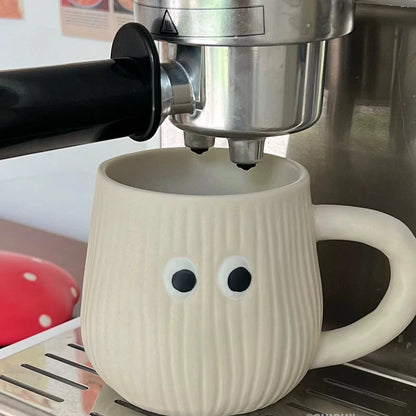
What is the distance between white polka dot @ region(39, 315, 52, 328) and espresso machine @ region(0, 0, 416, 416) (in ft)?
0.38

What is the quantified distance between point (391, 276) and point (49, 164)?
482mm

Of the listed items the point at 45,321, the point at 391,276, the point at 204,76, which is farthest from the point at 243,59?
the point at 45,321

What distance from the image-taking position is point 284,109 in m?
0.32

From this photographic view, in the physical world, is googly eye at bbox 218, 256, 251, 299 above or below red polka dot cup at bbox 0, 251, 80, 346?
above

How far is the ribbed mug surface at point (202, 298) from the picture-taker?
32 centimetres

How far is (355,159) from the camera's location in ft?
1.46

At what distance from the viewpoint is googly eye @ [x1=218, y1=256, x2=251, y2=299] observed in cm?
32

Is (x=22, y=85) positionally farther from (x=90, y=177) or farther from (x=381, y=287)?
(x=90, y=177)

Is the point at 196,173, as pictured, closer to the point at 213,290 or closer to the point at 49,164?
the point at 213,290

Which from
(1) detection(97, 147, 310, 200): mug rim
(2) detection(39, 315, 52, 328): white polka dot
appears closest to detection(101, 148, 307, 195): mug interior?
(1) detection(97, 147, 310, 200): mug rim

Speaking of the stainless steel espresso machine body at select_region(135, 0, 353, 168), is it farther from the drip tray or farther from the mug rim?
the drip tray

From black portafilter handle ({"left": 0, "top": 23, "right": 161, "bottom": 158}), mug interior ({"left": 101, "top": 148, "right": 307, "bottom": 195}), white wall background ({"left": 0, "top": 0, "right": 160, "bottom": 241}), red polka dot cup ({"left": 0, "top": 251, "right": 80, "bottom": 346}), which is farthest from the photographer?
white wall background ({"left": 0, "top": 0, "right": 160, "bottom": 241})

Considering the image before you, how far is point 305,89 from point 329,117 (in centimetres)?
12

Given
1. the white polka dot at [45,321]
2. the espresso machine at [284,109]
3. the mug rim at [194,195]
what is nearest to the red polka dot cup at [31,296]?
the white polka dot at [45,321]
